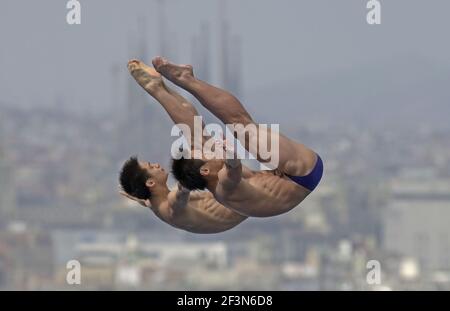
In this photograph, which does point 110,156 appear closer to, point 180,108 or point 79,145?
point 79,145

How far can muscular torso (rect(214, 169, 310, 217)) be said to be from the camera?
9969mm

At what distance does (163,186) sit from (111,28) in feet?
296

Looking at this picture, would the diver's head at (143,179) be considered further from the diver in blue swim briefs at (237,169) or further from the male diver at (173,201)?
the diver in blue swim briefs at (237,169)

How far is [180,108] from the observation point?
10.0 m

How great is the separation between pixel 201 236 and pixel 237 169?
73.7 meters

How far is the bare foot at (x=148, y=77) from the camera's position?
396 inches

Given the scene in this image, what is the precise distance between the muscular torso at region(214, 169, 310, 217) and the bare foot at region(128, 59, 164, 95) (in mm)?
614

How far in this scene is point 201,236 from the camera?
83.4 meters

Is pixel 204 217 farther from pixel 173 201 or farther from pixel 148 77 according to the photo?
pixel 148 77

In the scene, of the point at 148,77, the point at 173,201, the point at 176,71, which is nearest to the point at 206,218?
the point at 173,201

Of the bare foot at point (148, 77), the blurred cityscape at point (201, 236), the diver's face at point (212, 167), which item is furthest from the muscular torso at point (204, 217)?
the blurred cityscape at point (201, 236)

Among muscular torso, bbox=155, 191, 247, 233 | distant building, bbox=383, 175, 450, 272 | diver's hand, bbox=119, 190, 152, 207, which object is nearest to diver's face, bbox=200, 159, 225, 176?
muscular torso, bbox=155, 191, 247, 233
